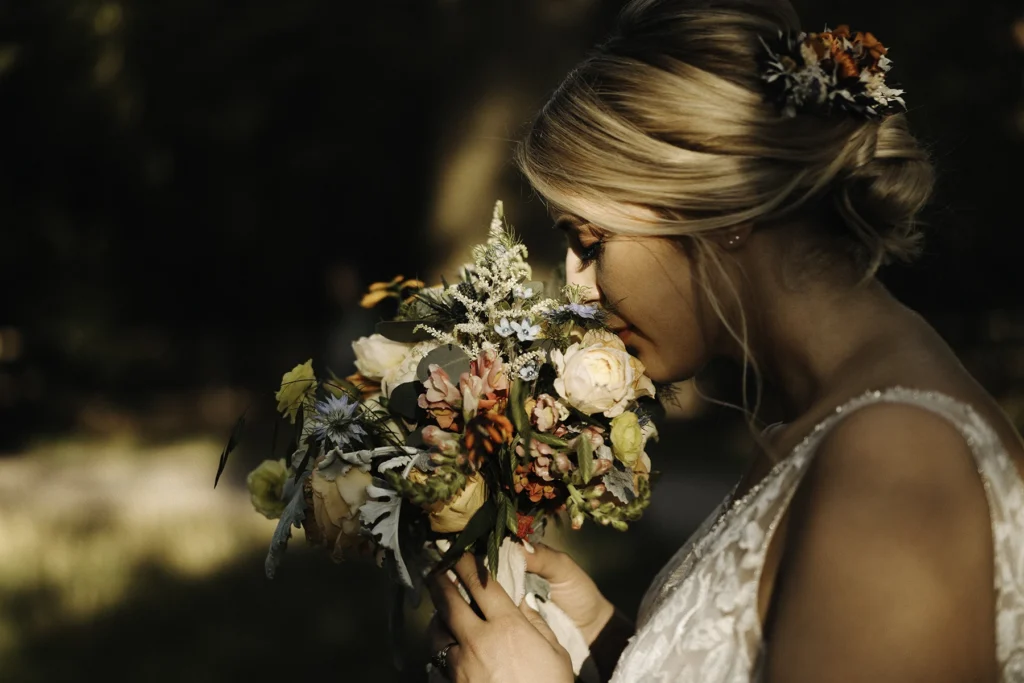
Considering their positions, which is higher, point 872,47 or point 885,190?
point 872,47

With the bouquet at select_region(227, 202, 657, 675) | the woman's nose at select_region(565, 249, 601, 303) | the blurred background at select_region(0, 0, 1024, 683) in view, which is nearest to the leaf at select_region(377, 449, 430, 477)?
the bouquet at select_region(227, 202, 657, 675)

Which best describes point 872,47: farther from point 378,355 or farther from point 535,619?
point 535,619

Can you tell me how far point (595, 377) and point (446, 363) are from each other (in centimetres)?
28

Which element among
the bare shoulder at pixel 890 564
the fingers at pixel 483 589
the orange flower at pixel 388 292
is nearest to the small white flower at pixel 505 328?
→ the orange flower at pixel 388 292

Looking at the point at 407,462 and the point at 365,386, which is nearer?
the point at 407,462

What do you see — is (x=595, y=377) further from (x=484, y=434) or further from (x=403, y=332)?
(x=403, y=332)

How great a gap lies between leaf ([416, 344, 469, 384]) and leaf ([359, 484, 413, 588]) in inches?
8.7

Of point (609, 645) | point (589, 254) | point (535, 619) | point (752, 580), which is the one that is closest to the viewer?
point (752, 580)

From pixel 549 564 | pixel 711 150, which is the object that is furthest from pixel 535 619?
pixel 711 150

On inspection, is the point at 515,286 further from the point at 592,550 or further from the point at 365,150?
the point at 365,150

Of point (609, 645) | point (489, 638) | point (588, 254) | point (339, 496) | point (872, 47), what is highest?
point (872, 47)

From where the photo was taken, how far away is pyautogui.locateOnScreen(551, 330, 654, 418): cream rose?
1.78 meters

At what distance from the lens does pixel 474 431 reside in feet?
5.65

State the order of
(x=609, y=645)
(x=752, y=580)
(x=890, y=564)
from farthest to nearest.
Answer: (x=609, y=645) < (x=752, y=580) < (x=890, y=564)
